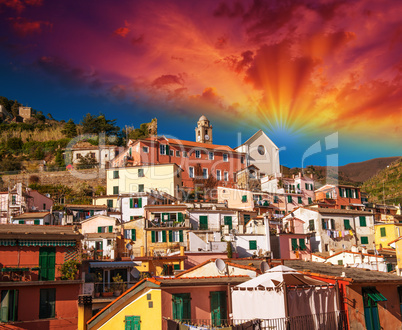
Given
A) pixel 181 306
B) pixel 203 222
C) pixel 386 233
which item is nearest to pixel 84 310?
pixel 181 306

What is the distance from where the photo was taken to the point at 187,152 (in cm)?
6956

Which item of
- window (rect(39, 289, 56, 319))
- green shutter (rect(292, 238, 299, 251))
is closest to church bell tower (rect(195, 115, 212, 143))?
green shutter (rect(292, 238, 299, 251))

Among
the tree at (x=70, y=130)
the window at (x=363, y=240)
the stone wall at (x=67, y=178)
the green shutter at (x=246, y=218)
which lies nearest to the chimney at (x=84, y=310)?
the green shutter at (x=246, y=218)

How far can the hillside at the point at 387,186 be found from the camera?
267 feet

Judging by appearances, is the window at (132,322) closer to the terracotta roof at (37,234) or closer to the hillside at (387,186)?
the terracotta roof at (37,234)

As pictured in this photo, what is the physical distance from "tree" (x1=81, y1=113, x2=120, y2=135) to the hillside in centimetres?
5082

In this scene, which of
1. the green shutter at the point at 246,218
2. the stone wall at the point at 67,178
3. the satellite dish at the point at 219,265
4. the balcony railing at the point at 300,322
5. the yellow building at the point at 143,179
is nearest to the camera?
the balcony railing at the point at 300,322

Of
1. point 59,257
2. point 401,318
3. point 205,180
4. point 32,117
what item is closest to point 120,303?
point 59,257

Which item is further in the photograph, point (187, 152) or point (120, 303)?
point (187, 152)

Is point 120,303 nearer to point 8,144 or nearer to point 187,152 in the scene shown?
point 187,152

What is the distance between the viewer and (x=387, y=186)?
8750 cm

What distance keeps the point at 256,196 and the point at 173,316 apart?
1547 inches

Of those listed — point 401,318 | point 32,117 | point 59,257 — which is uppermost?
point 32,117

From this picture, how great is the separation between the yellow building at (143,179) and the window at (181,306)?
127ft
